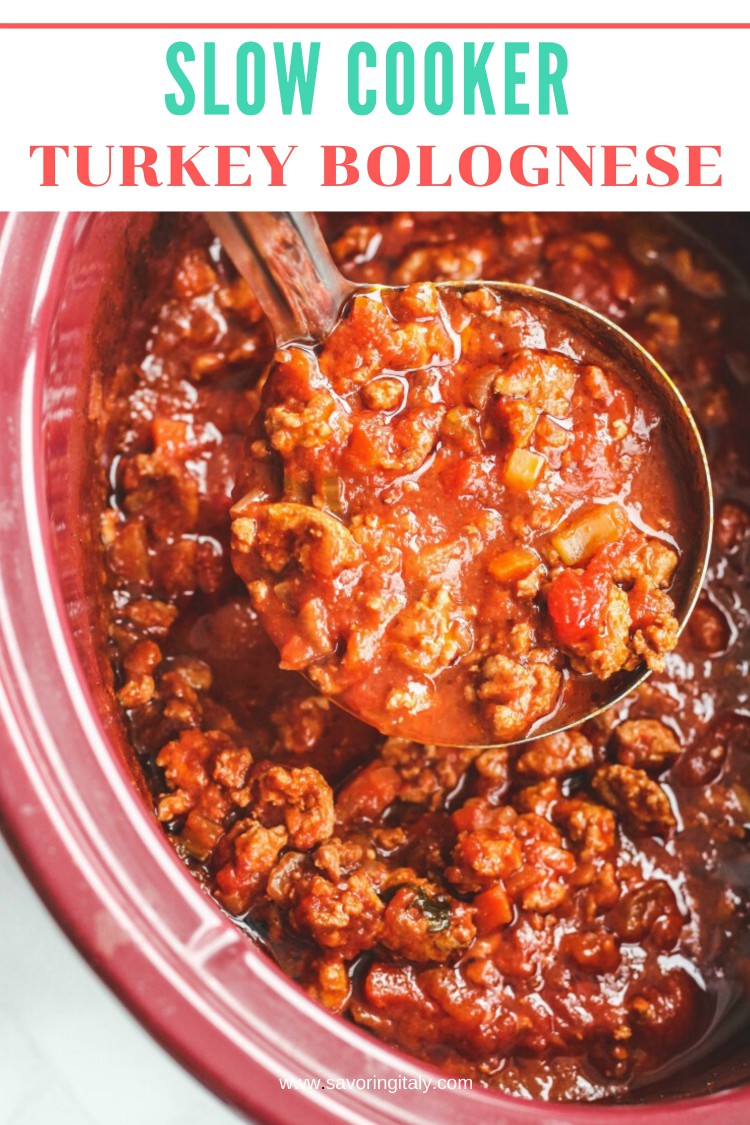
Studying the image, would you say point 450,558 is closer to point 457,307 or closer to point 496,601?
point 496,601

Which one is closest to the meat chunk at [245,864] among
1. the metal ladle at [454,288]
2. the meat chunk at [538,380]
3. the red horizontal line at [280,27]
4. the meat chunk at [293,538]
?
the metal ladle at [454,288]

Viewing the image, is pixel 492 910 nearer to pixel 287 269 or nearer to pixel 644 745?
pixel 644 745

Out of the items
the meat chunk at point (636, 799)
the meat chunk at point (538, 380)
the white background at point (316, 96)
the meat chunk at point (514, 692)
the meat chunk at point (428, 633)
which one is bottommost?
the meat chunk at point (636, 799)

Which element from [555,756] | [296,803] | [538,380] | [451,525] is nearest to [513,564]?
[451,525]

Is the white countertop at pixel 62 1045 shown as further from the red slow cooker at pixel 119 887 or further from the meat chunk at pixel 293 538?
the meat chunk at pixel 293 538

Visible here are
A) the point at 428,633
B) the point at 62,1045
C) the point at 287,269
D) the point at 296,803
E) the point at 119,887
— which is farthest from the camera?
the point at 296,803

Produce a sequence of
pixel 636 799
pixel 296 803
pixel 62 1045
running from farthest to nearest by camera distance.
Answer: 1. pixel 636 799
2. pixel 296 803
3. pixel 62 1045

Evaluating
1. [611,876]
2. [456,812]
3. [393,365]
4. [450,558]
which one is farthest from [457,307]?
[611,876]
